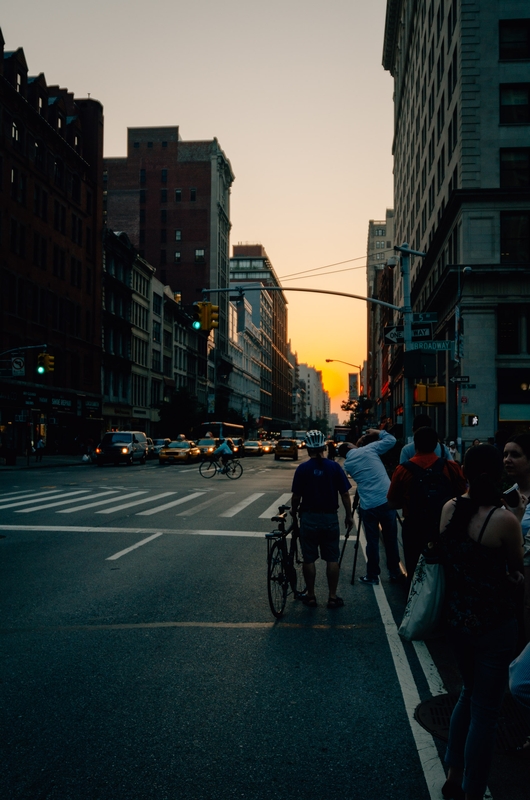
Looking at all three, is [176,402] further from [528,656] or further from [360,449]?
[528,656]

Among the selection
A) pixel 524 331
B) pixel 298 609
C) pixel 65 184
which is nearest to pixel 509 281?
pixel 524 331

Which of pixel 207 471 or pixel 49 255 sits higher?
pixel 49 255

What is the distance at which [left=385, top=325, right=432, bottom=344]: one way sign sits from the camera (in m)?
17.3

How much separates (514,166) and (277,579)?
33.1 m

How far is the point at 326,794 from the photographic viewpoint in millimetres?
4004

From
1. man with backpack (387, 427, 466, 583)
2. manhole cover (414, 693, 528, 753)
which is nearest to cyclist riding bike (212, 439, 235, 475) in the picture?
man with backpack (387, 427, 466, 583)

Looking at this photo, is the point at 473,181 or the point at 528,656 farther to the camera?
the point at 473,181

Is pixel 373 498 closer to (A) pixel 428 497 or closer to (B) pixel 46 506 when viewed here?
(A) pixel 428 497

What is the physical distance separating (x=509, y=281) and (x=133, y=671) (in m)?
33.0

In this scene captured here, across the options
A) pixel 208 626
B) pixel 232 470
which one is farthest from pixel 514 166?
pixel 208 626

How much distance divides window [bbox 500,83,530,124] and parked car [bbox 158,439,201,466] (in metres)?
27.1

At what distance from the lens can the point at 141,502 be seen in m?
20.1

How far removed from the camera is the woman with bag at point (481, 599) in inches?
144

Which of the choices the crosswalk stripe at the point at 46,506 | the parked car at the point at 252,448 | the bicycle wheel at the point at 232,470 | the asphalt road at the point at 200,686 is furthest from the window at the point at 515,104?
the parked car at the point at 252,448
